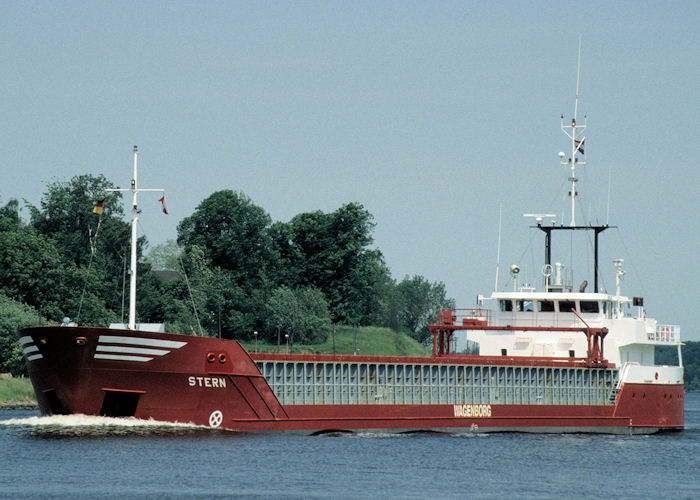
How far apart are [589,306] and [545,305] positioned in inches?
91.7

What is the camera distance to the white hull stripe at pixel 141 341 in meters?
43.8

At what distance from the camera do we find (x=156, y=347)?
1757 inches

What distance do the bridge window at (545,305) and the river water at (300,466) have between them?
34.9 ft

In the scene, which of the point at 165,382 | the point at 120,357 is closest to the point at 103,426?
the point at 120,357

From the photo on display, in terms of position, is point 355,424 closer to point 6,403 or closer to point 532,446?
point 532,446

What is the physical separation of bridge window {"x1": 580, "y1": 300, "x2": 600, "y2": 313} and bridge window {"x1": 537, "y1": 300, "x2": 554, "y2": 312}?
1587mm

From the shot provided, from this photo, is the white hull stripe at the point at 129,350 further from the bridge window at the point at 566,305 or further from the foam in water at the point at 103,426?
the bridge window at the point at 566,305

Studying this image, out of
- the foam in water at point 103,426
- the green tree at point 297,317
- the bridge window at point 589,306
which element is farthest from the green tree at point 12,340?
the bridge window at point 589,306

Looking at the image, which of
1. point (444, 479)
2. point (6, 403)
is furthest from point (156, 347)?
point (6, 403)

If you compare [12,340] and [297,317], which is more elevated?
[297,317]

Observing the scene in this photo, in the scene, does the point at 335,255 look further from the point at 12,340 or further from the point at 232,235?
the point at 12,340

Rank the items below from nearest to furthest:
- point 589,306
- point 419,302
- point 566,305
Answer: point 589,306 < point 566,305 < point 419,302

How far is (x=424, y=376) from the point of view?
55.1m

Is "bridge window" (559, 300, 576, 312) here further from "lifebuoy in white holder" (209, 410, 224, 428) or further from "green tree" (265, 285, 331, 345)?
"green tree" (265, 285, 331, 345)
